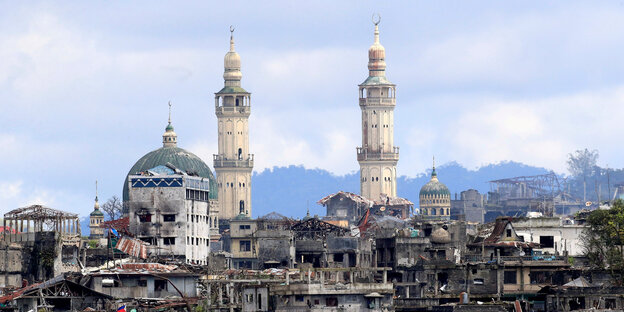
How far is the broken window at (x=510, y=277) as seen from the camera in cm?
10097

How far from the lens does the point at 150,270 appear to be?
102625mm

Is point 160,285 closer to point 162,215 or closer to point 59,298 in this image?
A: point 59,298

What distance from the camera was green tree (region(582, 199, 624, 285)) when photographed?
4087 inches

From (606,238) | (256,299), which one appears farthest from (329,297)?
(606,238)

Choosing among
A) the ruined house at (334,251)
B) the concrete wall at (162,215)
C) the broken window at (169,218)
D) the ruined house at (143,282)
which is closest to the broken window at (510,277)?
the ruined house at (143,282)

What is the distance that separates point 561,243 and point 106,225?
105 ft

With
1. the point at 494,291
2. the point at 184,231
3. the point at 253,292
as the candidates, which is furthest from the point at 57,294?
the point at 184,231

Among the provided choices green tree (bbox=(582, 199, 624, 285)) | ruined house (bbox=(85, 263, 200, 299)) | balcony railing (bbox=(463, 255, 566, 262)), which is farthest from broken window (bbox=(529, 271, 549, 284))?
ruined house (bbox=(85, 263, 200, 299))

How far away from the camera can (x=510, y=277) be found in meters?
101

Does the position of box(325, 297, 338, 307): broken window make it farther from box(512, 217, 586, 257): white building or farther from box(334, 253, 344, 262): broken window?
box(334, 253, 344, 262): broken window

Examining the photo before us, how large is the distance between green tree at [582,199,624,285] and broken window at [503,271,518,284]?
15.0 feet

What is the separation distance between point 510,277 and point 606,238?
1078 centimetres

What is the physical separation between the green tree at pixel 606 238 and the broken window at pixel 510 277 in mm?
4585

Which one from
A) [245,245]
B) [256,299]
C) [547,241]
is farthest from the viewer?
[245,245]
